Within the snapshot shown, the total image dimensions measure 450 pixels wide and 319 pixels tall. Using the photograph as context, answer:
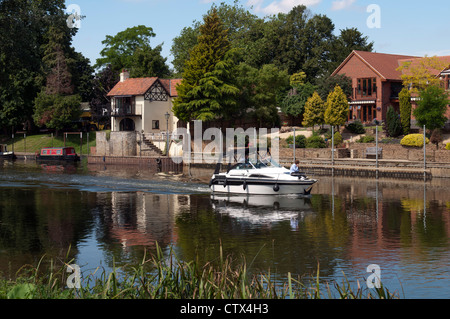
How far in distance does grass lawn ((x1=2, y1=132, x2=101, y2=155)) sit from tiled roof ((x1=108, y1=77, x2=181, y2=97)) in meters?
10.7

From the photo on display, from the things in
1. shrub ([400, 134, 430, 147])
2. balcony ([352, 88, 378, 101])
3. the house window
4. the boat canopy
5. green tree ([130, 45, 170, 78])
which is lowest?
the boat canopy

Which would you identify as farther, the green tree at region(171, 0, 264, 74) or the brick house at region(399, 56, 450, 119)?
the green tree at region(171, 0, 264, 74)

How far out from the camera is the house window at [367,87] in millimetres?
74000

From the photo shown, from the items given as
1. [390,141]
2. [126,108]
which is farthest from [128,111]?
[390,141]

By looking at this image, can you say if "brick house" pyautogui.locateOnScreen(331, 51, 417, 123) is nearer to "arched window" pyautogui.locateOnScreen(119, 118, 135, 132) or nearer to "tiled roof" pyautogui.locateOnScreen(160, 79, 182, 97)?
"tiled roof" pyautogui.locateOnScreen(160, 79, 182, 97)

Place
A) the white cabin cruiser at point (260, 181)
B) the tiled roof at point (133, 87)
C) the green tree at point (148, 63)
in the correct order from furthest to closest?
the green tree at point (148, 63), the tiled roof at point (133, 87), the white cabin cruiser at point (260, 181)

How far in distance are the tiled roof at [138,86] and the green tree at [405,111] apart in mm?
32634

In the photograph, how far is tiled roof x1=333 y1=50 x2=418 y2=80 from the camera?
243ft

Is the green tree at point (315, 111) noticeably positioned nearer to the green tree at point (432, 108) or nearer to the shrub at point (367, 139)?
the shrub at point (367, 139)

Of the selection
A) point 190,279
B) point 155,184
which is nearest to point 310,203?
point 155,184

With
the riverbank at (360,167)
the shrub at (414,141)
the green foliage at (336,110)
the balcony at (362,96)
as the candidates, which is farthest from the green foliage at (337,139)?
the balcony at (362,96)

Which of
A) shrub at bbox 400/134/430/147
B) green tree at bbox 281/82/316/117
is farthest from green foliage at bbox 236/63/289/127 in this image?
shrub at bbox 400/134/430/147

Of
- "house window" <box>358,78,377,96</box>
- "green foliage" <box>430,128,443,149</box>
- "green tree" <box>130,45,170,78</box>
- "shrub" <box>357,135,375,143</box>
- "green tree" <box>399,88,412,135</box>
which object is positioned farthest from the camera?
"green tree" <box>130,45,170,78</box>
